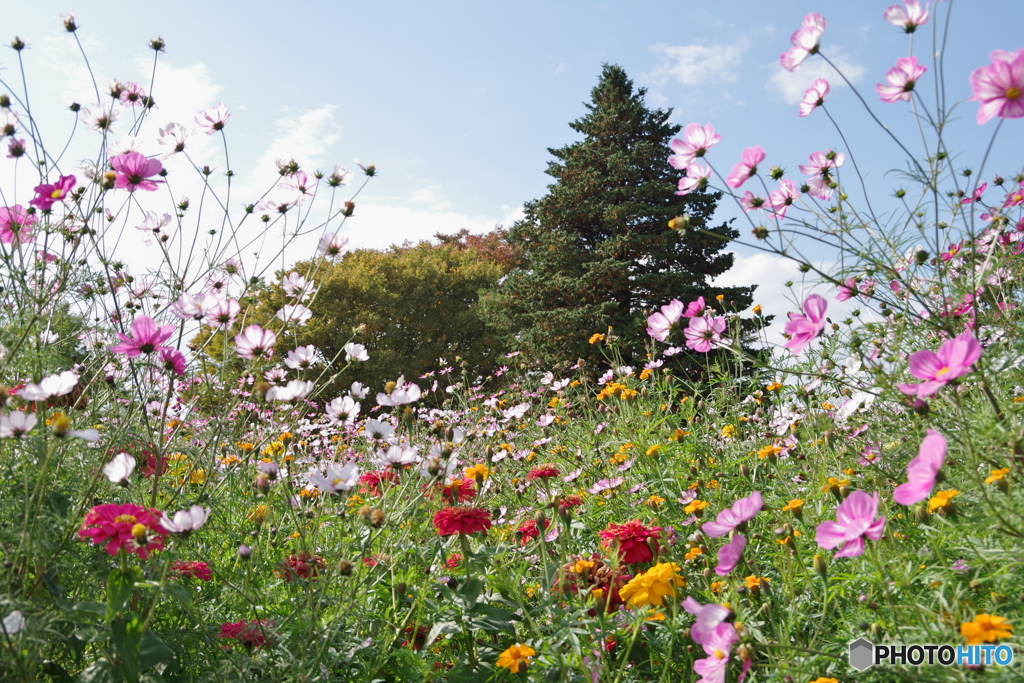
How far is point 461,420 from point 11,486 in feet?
12.1

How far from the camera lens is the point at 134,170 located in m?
1.78

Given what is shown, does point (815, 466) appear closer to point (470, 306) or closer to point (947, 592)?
point (947, 592)

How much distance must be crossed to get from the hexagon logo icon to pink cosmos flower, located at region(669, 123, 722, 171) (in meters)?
1.26

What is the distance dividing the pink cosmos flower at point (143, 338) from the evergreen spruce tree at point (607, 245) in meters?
9.06

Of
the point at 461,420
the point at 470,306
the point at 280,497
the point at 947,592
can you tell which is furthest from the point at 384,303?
the point at 947,592

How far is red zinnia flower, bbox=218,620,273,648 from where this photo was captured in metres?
1.24

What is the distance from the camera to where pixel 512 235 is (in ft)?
43.0

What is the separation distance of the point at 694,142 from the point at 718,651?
1363mm

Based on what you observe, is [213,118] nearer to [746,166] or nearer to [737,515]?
[746,166]

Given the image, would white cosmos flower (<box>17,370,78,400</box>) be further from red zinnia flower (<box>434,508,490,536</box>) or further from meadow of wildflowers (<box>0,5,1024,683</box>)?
red zinnia flower (<box>434,508,490,536</box>)

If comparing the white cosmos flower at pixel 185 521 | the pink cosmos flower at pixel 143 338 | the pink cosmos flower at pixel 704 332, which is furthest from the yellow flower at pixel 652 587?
the pink cosmos flower at pixel 143 338

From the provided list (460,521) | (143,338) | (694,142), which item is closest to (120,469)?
(143,338)

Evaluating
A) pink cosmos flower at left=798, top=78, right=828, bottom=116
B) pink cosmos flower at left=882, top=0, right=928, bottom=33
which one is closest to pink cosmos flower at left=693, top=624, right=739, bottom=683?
pink cosmos flower at left=798, top=78, right=828, bottom=116

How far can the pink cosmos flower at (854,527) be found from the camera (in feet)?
3.40
